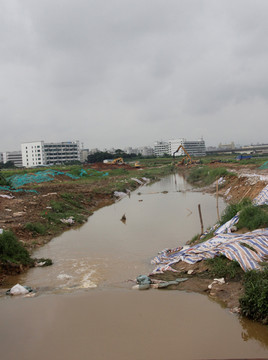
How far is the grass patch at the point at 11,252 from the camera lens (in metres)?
9.79

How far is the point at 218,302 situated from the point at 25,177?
35.0 meters

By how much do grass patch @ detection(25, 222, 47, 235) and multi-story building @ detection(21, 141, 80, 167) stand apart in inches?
3597

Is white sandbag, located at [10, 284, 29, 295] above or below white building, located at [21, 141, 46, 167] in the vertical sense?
below

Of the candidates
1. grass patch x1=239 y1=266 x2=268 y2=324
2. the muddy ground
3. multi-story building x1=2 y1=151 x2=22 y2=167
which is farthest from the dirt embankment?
multi-story building x1=2 y1=151 x2=22 y2=167

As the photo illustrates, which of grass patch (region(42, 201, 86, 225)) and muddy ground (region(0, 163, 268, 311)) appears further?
grass patch (region(42, 201, 86, 225))

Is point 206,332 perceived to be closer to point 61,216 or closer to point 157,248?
point 157,248

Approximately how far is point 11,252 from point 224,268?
665 cm

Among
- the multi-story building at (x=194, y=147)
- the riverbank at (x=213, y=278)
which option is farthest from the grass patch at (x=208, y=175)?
the multi-story building at (x=194, y=147)

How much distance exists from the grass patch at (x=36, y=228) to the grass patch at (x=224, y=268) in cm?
852

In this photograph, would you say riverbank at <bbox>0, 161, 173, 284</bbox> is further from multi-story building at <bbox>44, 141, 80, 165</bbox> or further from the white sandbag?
multi-story building at <bbox>44, 141, 80, 165</bbox>

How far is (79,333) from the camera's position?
6035 millimetres

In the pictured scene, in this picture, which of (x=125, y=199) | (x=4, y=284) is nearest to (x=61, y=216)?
(x=4, y=284)

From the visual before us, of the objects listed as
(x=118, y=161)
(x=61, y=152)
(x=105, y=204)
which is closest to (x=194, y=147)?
(x=61, y=152)

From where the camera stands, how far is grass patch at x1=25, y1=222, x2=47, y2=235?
45.3 ft
